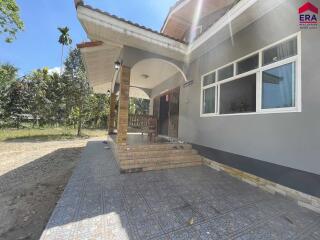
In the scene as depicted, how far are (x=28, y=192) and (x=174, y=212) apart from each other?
323cm

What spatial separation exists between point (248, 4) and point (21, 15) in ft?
37.9

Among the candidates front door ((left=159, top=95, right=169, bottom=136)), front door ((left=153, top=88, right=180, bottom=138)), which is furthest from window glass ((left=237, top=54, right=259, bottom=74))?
front door ((left=159, top=95, right=169, bottom=136))

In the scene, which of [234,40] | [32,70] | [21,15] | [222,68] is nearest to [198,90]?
[222,68]

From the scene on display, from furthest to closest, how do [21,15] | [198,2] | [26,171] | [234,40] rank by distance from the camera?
[21,15], [198,2], [26,171], [234,40]

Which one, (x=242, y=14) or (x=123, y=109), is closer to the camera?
(x=242, y=14)

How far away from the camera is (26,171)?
16.3 feet

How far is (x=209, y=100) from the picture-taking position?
5.49m

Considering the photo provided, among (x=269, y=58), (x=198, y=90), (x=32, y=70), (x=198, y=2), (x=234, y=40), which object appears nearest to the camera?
(x=269, y=58)

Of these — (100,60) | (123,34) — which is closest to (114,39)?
(123,34)

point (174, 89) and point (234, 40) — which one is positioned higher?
point (234, 40)

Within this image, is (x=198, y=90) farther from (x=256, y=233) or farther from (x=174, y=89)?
(x=256, y=233)

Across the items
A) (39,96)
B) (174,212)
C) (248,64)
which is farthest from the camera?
(39,96)

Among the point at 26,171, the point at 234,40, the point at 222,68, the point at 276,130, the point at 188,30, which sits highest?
the point at 188,30

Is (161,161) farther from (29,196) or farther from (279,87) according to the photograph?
(279,87)
